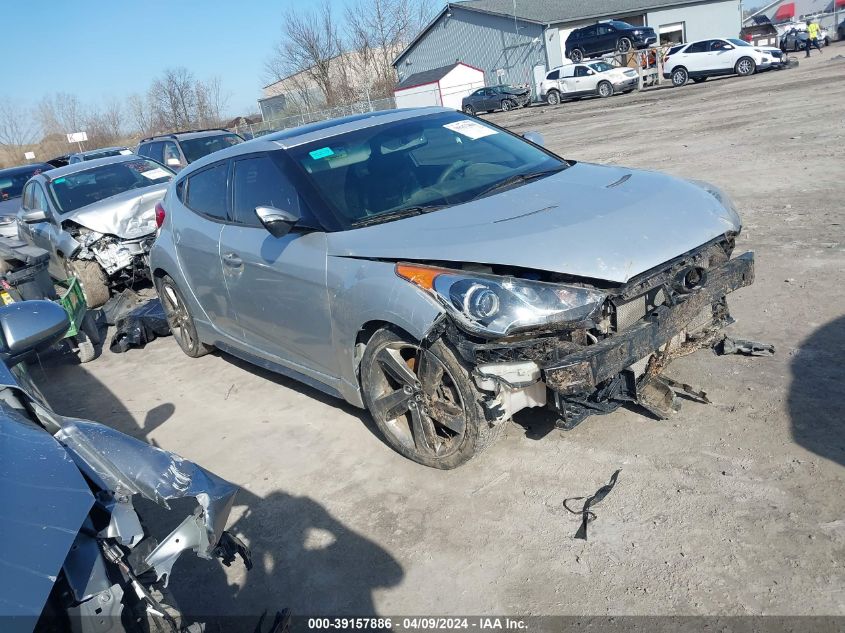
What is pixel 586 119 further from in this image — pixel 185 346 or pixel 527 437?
pixel 527 437

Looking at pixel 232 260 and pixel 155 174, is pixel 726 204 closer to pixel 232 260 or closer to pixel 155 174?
pixel 232 260

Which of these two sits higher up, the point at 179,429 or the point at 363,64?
the point at 363,64

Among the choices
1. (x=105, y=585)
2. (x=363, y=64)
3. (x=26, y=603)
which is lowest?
(x=105, y=585)

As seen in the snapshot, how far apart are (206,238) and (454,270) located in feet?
8.10

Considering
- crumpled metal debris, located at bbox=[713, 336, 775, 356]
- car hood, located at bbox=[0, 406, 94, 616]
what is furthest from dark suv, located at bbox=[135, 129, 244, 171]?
car hood, located at bbox=[0, 406, 94, 616]

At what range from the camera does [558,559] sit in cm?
302

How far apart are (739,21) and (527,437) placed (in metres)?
51.8

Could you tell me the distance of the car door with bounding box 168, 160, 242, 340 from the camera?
5.02 m

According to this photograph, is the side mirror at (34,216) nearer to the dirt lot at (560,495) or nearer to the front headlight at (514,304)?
the dirt lot at (560,495)

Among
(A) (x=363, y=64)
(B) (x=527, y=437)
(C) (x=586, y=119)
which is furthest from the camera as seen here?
(A) (x=363, y=64)

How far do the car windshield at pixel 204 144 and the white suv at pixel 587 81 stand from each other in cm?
2059

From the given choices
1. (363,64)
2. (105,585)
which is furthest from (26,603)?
(363,64)

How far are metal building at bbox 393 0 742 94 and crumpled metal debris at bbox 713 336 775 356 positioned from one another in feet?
139

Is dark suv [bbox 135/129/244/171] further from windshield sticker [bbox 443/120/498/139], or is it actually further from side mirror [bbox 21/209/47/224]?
windshield sticker [bbox 443/120/498/139]
